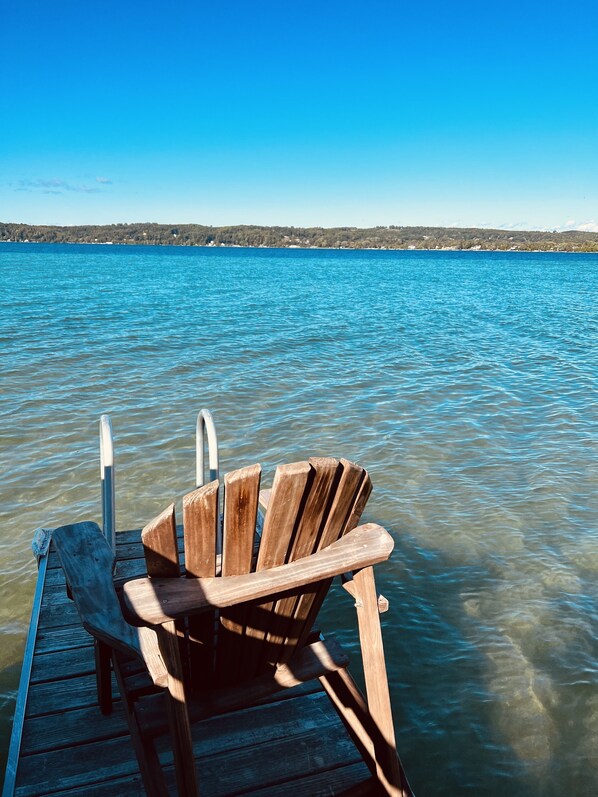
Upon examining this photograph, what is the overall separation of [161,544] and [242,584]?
30cm

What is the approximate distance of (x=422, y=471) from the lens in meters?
7.75

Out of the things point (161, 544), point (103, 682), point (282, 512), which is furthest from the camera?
point (103, 682)

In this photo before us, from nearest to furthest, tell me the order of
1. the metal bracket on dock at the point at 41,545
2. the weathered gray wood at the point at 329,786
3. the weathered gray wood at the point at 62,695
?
the weathered gray wood at the point at 329,786 → the weathered gray wood at the point at 62,695 → the metal bracket on dock at the point at 41,545

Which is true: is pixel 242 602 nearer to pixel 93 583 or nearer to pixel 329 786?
pixel 93 583

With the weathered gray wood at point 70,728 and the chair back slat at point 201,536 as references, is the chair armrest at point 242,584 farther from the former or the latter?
the weathered gray wood at point 70,728

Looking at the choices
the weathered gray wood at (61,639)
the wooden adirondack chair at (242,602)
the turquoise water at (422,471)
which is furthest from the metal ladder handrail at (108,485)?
the turquoise water at (422,471)

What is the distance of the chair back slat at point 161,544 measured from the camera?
6.01 feet

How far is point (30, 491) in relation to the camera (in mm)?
7070

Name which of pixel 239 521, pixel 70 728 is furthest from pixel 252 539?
pixel 70 728

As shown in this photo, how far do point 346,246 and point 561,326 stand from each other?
161 metres

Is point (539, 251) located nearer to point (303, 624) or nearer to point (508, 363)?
point (508, 363)

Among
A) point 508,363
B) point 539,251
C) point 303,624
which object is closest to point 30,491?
point 303,624

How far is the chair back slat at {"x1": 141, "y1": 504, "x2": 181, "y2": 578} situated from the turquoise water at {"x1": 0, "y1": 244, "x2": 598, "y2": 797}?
2367 millimetres

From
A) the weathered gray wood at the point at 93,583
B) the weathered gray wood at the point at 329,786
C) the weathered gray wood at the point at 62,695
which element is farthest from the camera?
the weathered gray wood at the point at 62,695
